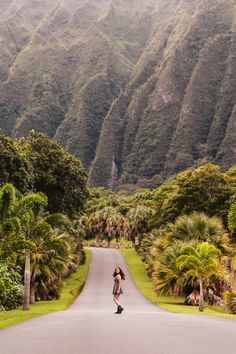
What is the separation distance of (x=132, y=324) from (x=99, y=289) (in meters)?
30.5

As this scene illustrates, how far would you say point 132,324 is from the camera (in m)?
14.8

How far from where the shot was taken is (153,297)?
126 feet

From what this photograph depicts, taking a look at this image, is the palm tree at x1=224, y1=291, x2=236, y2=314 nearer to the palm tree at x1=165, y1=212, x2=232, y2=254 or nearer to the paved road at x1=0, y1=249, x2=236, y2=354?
the palm tree at x1=165, y1=212, x2=232, y2=254

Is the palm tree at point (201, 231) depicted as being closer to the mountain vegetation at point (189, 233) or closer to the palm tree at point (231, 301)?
the mountain vegetation at point (189, 233)

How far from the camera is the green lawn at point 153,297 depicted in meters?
25.7

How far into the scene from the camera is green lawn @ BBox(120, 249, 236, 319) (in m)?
25.7

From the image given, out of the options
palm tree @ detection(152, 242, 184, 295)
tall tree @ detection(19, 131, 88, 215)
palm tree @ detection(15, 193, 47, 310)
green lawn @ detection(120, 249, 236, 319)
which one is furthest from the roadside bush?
tall tree @ detection(19, 131, 88, 215)

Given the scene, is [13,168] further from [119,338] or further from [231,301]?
[119,338]

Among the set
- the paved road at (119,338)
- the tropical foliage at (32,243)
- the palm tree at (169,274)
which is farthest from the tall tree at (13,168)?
the paved road at (119,338)

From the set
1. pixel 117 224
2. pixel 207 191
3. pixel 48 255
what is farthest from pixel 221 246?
pixel 117 224

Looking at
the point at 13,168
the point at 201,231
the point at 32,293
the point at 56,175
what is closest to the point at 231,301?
the point at 201,231

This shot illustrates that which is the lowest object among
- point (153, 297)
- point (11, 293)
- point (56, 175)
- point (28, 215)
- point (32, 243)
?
point (153, 297)

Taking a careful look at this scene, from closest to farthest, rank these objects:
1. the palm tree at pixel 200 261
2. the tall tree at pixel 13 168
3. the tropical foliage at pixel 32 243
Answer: the tropical foliage at pixel 32 243, the palm tree at pixel 200 261, the tall tree at pixel 13 168

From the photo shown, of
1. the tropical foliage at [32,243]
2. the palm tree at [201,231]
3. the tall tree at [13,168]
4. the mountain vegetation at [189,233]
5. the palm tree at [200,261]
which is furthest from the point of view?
the tall tree at [13,168]
